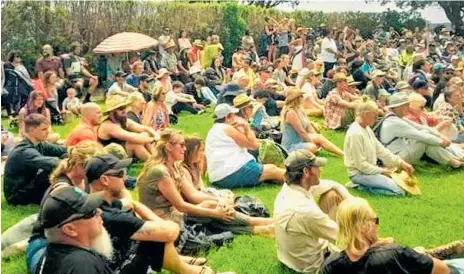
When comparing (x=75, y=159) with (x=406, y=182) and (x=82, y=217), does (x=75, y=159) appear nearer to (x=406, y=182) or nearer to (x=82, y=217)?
(x=82, y=217)

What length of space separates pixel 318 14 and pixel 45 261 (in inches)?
1156

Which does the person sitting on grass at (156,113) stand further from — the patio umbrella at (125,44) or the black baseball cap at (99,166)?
the patio umbrella at (125,44)

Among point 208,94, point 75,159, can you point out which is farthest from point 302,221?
point 208,94

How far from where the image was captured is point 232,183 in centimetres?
857

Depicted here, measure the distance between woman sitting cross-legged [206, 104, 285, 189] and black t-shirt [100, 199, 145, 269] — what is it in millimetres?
3546

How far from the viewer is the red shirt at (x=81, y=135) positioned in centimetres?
806

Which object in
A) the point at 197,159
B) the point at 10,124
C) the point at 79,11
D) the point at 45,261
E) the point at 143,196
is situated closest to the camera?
the point at 45,261

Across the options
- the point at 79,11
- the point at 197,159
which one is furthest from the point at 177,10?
the point at 197,159

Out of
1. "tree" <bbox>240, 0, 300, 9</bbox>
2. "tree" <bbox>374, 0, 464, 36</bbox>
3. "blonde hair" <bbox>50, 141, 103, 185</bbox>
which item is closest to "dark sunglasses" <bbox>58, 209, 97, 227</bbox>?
"blonde hair" <bbox>50, 141, 103, 185</bbox>

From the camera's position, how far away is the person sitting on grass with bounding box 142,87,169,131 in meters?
10.3

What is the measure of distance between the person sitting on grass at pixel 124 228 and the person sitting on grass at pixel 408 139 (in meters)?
5.13

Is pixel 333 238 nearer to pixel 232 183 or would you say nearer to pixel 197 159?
pixel 197 159

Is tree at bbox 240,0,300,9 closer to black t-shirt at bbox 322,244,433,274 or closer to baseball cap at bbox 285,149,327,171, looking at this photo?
baseball cap at bbox 285,149,327,171

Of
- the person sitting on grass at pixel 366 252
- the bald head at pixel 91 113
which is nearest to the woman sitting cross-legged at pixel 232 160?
the bald head at pixel 91 113
